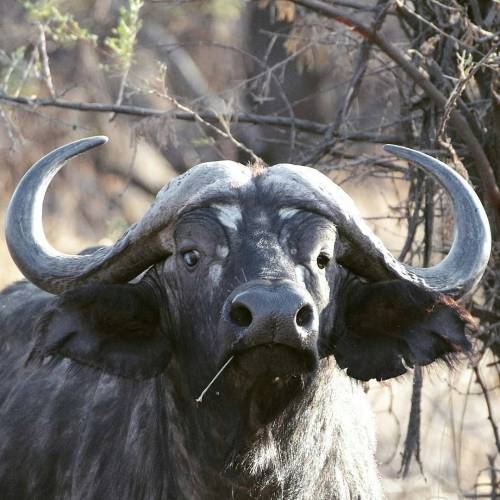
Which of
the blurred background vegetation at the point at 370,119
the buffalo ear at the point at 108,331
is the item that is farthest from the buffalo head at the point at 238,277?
the blurred background vegetation at the point at 370,119

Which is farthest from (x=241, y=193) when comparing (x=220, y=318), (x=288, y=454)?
(x=288, y=454)

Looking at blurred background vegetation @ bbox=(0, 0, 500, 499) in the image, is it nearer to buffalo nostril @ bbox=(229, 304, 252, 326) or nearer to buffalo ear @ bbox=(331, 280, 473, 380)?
buffalo ear @ bbox=(331, 280, 473, 380)

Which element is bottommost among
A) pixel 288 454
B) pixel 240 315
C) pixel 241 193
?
pixel 288 454

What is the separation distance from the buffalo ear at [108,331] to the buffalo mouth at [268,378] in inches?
18.9

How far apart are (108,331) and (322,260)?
88cm

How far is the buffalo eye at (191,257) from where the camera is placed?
15.2 feet

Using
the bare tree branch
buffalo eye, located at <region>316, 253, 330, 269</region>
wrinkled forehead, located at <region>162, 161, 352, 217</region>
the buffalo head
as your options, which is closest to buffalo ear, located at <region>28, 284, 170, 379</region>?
the buffalo head

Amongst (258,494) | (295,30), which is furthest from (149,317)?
(295,30)

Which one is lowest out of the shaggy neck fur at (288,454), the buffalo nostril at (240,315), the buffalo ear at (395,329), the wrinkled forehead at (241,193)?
the shaggy neck fur at (288,454)

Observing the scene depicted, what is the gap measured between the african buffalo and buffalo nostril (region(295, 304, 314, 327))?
22 centimetres

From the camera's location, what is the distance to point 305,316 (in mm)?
4098

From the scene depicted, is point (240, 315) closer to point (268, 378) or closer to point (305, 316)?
point (305, 316)

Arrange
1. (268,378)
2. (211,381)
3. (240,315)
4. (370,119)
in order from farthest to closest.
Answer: (370,119), (211,381), (268,378), (240,315)

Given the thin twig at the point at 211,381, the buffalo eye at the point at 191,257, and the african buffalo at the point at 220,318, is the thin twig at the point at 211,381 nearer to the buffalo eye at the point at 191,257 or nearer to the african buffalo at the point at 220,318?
the african buffalo at the point at 220,318
